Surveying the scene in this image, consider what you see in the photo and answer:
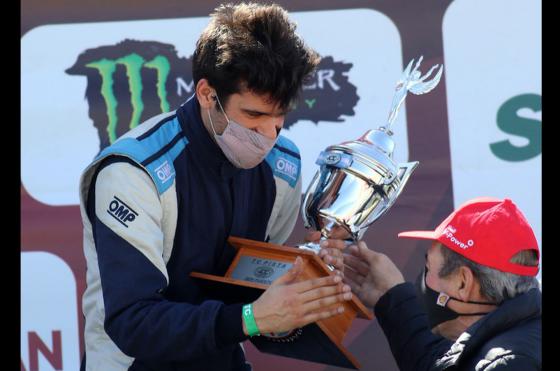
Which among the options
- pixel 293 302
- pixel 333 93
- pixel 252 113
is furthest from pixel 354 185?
pixel 333 93

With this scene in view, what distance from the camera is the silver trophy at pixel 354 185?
2387 mm

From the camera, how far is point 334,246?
237cm

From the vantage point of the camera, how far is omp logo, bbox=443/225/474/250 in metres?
2.22

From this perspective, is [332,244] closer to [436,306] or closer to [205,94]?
[436,306]

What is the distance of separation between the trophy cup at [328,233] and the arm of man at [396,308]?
2.2 inches

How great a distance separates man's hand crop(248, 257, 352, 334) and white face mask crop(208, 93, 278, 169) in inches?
13.0

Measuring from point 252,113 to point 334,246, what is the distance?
41 centimetres

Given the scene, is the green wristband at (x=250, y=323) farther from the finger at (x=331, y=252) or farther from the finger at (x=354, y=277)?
the finger at (x=354, y=277)

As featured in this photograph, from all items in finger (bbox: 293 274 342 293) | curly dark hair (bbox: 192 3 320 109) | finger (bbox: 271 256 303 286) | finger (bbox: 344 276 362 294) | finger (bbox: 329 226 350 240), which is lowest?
finger (bbox: 344 276 362 294)

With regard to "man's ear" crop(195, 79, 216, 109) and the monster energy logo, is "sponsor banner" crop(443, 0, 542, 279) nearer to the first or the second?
the monster energy logo

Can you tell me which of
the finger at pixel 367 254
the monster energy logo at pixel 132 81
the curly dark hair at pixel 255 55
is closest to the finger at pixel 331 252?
the finger at pixel 367 254

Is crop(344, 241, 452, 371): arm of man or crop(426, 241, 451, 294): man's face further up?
crop(426, 241, 451, 294): man's face

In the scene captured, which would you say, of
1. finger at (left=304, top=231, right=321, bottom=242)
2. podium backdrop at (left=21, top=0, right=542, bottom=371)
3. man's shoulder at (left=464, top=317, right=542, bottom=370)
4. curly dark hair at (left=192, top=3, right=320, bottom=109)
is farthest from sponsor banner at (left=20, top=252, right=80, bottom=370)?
man's shoulder at (left=464, top=317, right=542, bottom=370)
